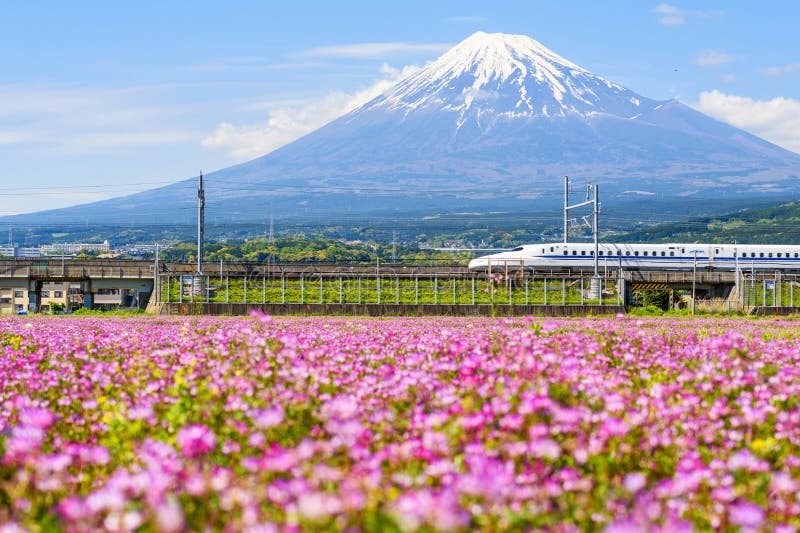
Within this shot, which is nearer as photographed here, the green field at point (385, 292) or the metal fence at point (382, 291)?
the metal fence at point (382, 291)

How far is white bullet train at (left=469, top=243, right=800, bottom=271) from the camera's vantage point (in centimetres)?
7288

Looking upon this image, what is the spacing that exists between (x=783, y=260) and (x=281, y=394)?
7818 centimetres

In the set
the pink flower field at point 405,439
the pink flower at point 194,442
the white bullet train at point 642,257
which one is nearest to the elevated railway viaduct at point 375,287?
the white bullet train at point 642,257

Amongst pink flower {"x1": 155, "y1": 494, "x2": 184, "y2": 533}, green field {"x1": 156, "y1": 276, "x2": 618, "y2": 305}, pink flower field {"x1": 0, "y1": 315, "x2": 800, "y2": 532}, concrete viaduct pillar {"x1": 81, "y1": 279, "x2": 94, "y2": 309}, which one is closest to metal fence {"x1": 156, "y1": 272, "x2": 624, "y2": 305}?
green field {"x1": 156, "y1": 276, "x2": 618, "y2": 305}

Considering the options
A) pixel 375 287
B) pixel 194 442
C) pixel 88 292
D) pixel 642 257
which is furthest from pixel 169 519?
pixel 642 257

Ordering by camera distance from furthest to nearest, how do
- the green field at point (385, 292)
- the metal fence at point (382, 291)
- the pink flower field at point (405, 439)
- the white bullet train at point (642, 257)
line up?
the white bullet train at point (642, 257), the green field at point (385, 292), the metal fence at point (382, 291), the pink flower field at point (405, 439)

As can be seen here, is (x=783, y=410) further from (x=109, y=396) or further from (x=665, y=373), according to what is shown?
(x=109, y=396)

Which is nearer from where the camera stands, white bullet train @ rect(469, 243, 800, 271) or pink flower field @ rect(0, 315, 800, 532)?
pink flower field @ rect(0, 315, 800, 532)

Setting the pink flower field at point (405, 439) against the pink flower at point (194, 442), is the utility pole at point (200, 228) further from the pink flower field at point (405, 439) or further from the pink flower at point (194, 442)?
the pink flower at point (194, 442)

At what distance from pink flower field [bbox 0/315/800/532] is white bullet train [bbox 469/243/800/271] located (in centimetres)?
6083

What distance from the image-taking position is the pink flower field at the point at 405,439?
174 inches

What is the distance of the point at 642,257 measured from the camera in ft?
252

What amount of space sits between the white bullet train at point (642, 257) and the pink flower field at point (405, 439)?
6083 cm

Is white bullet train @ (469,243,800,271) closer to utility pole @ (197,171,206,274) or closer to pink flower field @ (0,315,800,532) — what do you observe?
utility pole @ (197,171,206,274)
